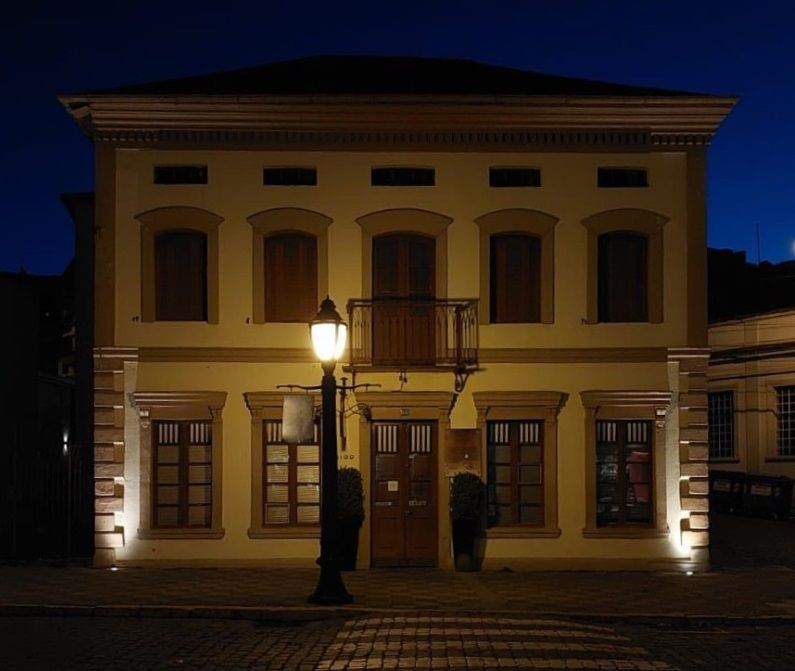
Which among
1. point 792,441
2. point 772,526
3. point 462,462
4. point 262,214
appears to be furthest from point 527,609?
point 792,441

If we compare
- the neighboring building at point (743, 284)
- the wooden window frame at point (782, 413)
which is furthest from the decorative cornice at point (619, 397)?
the neighboring building at point (743, 284)

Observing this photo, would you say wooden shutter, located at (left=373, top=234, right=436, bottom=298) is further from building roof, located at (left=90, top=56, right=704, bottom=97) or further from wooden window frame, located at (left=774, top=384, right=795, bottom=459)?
wooden window frame, located at (left=774, top=384, right=795, bottom=459)

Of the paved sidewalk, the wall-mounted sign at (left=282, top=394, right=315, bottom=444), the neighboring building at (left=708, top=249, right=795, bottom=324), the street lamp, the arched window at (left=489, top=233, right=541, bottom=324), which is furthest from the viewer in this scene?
the neighboring building at (left=708, top=249, right=795, bottom=324)

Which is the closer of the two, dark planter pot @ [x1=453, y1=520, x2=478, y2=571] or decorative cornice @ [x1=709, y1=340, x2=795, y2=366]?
dark planter pot @ [x1=453, y1=520, x2=478, y2=571]

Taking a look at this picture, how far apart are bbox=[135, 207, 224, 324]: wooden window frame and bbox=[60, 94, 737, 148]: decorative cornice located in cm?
112

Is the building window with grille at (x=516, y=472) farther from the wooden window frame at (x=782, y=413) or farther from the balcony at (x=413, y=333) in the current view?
the wooden window frame at (x=782, y=413)

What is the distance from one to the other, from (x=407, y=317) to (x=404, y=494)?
2726 mm

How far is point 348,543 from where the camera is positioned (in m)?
18.4

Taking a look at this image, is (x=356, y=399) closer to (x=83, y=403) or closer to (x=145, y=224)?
(x=145, y=224)

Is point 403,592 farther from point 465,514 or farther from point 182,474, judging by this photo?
point 182,474

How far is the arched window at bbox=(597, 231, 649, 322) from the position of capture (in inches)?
758

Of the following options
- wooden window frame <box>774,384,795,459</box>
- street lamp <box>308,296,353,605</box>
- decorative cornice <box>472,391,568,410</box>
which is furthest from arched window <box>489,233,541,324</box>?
wooden window frame <box>774,384,795,459</box>

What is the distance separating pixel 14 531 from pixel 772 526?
17.7 metres

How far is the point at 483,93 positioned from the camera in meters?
18.9
